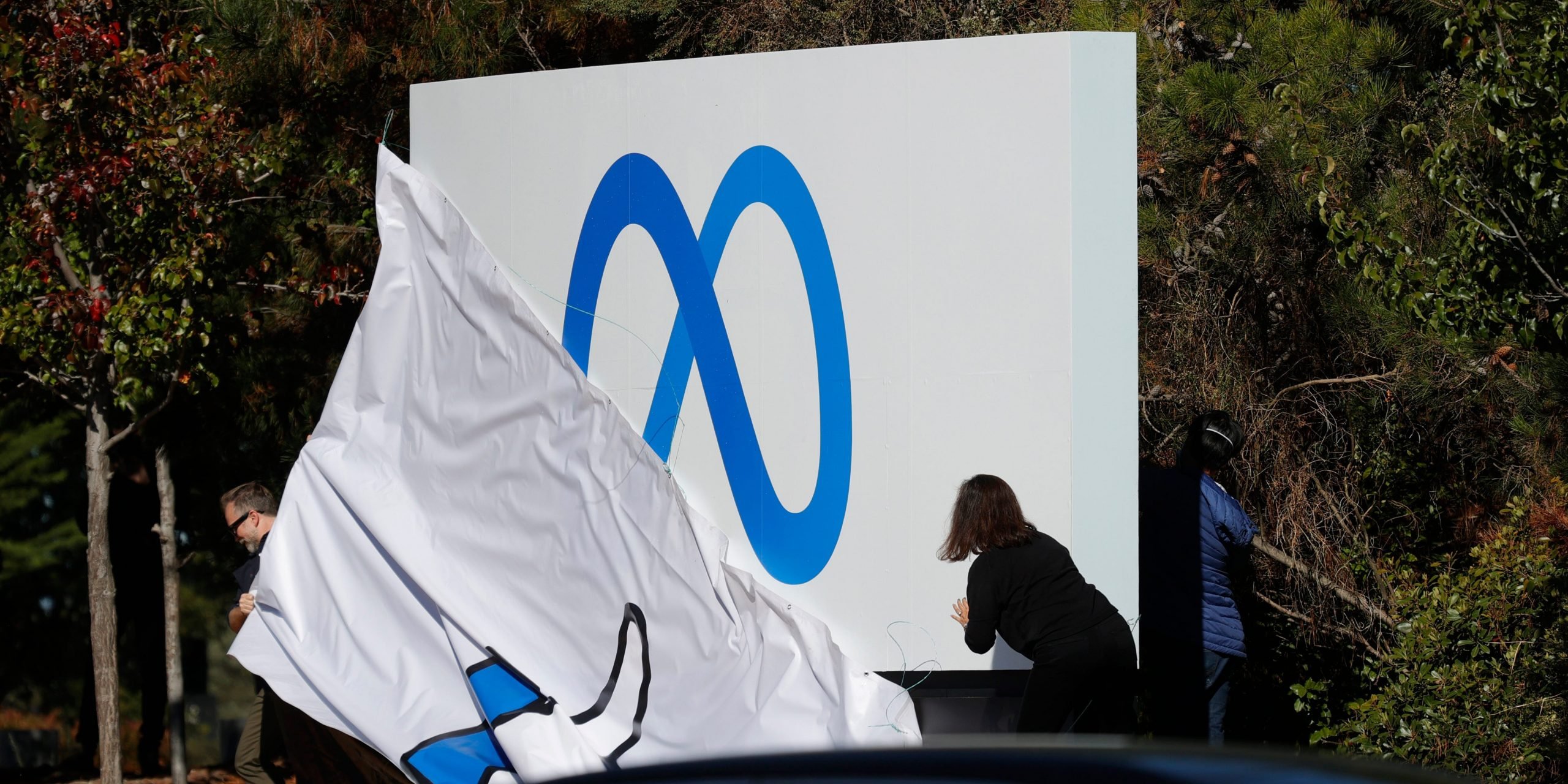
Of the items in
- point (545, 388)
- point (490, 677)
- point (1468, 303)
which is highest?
point (1468, 303)

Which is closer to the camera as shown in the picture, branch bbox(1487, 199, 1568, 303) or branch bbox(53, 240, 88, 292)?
branch bbox(1487, 199, 1568, 303)

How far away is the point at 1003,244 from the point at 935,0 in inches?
210

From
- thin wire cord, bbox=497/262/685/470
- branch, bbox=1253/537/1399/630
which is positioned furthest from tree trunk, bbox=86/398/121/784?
branch, bbox=1253/537/1399/630

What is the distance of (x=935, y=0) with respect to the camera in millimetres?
9539

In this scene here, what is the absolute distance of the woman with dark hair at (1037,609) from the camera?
4531mm

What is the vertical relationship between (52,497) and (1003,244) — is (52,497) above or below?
below

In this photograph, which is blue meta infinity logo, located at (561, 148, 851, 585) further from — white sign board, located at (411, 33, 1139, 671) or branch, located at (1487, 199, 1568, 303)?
branch, located at (1487, 199, 1568, 303)

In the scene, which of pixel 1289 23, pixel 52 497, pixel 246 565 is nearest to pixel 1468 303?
pixel 1289 23

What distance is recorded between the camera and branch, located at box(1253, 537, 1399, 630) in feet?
21.8

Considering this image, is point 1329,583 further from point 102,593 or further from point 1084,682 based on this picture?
point 102,593

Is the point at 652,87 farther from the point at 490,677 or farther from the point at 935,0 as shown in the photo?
the point at 935,0

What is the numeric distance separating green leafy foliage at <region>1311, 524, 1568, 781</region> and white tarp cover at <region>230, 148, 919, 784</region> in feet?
7.97

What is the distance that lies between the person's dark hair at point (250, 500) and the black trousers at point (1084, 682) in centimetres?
315

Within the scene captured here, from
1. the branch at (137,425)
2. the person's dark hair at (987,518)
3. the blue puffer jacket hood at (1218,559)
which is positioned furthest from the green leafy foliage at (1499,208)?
the branch at (137,425)
